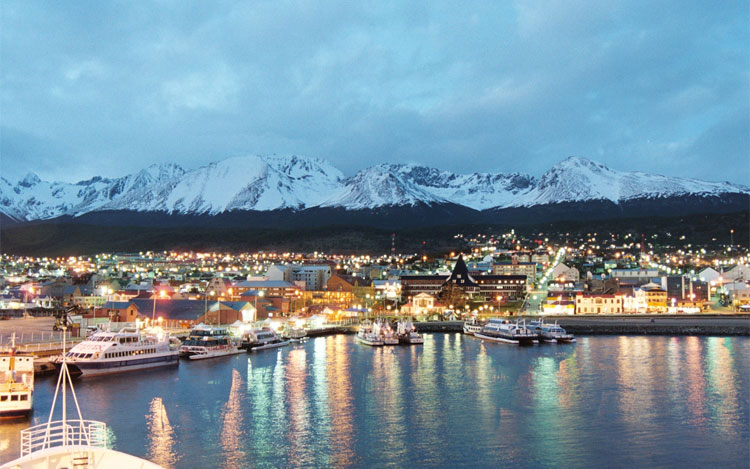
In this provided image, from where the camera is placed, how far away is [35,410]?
534 inches

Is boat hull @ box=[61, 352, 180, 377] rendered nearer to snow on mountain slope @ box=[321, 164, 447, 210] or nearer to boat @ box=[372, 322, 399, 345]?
boat @ box=[372, 322, 399, 345]

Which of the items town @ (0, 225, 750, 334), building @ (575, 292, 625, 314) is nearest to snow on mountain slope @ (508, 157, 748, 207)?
town @ (0, 225, 750, 334)

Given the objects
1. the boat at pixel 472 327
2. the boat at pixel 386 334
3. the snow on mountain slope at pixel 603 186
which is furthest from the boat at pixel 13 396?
the snow on mountain slope at pixel 603 186

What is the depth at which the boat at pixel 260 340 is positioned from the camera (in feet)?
81.1

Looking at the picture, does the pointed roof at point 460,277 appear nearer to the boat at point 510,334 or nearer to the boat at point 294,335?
the boat at point 510,334

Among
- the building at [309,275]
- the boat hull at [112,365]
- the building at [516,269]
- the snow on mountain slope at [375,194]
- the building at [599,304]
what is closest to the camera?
the boat hull at [112,365]

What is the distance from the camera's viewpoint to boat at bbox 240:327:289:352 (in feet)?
81.1

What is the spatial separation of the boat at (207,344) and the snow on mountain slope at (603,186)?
136792 millimetres

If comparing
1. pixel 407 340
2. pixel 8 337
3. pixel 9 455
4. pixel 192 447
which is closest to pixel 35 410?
pixel 9 455

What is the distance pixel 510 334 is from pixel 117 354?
16.3 metres

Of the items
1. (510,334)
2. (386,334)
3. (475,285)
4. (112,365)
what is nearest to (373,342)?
(386,334)

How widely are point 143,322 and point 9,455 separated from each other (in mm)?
18063

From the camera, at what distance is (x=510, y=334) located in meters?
27.9

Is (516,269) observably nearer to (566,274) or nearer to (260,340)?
(566,274)
